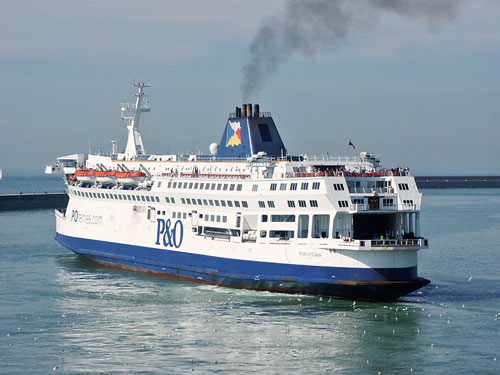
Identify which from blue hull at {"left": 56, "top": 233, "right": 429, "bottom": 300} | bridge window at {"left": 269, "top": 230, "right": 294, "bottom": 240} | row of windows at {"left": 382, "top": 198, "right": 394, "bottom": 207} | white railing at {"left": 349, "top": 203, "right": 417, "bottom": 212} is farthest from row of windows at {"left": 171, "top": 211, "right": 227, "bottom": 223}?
row of windows at {"left": 382, "top": 198, "right": 394, "bottom": 207}

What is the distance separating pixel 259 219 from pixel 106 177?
54.9 ft

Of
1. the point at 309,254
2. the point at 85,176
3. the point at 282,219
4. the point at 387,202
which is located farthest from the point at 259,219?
the point at 85,176

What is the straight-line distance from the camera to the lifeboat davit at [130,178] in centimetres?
5233

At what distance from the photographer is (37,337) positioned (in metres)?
34.0

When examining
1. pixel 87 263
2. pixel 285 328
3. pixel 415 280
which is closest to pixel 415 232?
pixel 415 280

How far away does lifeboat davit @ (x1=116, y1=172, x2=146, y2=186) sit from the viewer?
52.3 m

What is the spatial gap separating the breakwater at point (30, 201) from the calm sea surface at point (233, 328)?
2671 inches

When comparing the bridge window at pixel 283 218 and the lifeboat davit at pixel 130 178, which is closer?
the bridge window at pixel 283 218

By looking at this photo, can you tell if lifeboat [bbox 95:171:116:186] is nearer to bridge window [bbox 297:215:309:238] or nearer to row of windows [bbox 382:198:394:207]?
bridge window [bbox 297:215:309:238]

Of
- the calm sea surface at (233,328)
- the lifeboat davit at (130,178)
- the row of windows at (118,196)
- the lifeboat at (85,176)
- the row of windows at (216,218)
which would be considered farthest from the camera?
the lifeboat at (85,176)

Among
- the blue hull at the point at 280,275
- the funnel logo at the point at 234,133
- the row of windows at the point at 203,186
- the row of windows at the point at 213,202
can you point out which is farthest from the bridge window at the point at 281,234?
the funnel logo at the point at 234,133

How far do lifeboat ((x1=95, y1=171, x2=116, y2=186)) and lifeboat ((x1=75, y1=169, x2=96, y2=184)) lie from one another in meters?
0.61

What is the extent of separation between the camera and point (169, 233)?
157 ft

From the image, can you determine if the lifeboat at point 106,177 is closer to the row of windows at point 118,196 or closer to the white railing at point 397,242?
the row of windows at point 118,196
